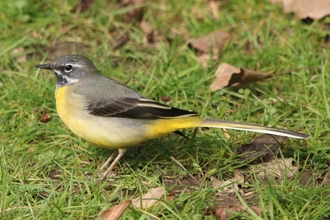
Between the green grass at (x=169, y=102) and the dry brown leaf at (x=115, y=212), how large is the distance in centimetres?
10

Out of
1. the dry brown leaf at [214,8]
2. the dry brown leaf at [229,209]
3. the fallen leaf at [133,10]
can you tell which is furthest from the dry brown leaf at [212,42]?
the dry brown leaf at [229,209]

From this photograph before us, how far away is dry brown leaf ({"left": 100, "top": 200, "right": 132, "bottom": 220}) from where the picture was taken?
5359 millimetres

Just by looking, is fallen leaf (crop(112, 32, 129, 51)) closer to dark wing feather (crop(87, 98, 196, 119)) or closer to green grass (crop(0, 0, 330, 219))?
green grass (crop(0, 0, 330, 219))

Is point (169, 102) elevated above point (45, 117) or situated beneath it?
elevated above

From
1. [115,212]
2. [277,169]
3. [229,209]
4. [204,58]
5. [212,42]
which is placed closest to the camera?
[115,212]

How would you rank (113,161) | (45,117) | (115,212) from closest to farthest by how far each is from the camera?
(115,212)
(113,161)
(45,117)

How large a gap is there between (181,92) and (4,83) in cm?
235

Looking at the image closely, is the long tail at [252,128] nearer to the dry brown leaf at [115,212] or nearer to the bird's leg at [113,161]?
the bird's leg at [113,161]

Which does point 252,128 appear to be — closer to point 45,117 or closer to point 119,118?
point 119,118

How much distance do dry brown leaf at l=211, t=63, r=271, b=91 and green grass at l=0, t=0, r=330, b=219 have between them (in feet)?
0.30

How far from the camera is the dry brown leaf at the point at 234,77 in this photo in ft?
25.2

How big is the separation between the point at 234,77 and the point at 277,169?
5.69 ft

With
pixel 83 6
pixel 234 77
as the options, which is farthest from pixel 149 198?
pixel 83 6

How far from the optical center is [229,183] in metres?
6.14
